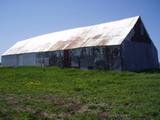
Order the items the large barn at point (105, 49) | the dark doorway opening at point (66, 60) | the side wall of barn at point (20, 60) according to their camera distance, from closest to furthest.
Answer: the large barn at point (105, 49), the dark doorway opening at point (66, 60), the side wall of barn at point (20, 60)

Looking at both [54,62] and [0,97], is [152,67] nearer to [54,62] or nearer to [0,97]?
[54,62]

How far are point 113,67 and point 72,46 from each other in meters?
7.34

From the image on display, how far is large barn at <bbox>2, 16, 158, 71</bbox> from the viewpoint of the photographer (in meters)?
32.9

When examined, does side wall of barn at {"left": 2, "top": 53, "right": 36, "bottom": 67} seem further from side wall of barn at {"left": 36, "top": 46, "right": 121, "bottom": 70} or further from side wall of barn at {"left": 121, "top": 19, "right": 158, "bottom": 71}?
side wall of barn at {"left": 121, "top": 19, "right": 158, "bottom": 71}

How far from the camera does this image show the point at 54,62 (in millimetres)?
39719

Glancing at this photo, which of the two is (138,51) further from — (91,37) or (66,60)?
(66,60)

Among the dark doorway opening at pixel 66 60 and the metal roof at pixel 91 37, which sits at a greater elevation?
the metal roof at pixel 91 37

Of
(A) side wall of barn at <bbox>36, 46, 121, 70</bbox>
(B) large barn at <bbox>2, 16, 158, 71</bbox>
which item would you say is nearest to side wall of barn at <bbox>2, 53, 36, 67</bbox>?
(B) large barn at <bbox>2, 16, 158, 71</bbox>

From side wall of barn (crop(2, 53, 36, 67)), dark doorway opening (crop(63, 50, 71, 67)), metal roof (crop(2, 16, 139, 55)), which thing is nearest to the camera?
metal roof (crop(2, 16, 139, 55))

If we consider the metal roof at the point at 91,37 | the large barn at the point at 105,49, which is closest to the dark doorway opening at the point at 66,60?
the large barn at the point at 105,49

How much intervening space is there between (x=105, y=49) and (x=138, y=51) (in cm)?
469

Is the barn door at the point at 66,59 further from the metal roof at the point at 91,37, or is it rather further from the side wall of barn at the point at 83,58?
the metal roof at the point at 91,37

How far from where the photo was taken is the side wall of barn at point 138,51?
1297 inches

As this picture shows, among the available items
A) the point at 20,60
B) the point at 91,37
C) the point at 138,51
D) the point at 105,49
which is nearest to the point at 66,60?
the point at 91,37
